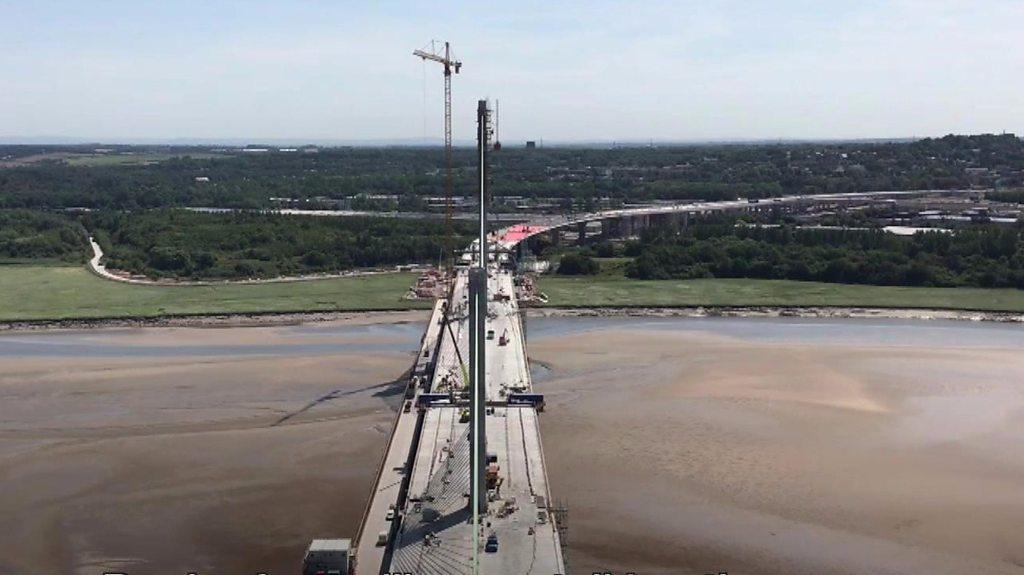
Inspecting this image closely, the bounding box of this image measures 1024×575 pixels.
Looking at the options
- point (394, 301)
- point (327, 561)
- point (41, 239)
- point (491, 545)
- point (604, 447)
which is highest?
point (41, 239)

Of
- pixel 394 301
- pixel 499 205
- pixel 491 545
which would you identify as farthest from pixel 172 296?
pixel 499 205

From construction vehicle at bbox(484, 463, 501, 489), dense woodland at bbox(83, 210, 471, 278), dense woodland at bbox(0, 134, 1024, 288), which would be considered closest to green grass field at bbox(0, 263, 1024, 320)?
dense woodland at bbox(0, 134, 1024, 288)

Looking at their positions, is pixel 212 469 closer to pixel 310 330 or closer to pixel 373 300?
pixel 310 330

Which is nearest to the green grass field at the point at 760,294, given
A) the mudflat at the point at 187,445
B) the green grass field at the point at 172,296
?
the green grass field at the point at 172,296

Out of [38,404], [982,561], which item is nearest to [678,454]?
[982,561]

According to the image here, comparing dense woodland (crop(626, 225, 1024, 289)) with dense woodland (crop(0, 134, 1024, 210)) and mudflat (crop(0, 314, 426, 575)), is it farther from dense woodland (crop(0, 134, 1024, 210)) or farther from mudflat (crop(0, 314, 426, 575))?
dense woodland (crop(0, 134, 1024, 210))

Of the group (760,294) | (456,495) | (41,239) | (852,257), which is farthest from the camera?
(41,239)

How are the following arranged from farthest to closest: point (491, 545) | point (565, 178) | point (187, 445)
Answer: point (565, 178), point (187, 445), point (491, 545)

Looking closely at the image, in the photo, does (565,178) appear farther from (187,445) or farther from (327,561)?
(327,561)
